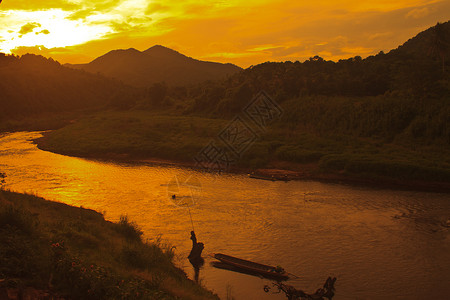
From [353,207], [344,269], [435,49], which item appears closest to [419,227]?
[353,207]

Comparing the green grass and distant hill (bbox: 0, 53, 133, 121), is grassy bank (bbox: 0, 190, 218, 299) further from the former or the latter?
distant hill (bbox: 0, 53, 133, 121)

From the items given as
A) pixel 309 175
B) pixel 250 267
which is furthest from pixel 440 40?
pixel 250 267

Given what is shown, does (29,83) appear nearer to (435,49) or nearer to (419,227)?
(435,49)

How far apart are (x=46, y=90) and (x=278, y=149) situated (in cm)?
11152

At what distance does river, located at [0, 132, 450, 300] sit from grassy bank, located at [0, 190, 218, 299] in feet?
15.0

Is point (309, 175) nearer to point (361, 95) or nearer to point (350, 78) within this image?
point (361, 95)

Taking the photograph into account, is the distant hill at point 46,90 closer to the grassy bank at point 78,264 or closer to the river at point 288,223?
the river at point 288,223

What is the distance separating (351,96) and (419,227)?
51.9 metres

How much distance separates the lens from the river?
77.0ft

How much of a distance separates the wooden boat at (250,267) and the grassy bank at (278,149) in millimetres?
29155

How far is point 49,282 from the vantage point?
1291 cm

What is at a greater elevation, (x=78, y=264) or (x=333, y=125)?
(x=333, y=125)

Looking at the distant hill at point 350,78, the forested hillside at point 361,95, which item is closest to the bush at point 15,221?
the forested hillside at point 361,95

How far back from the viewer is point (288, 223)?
3300 cm
